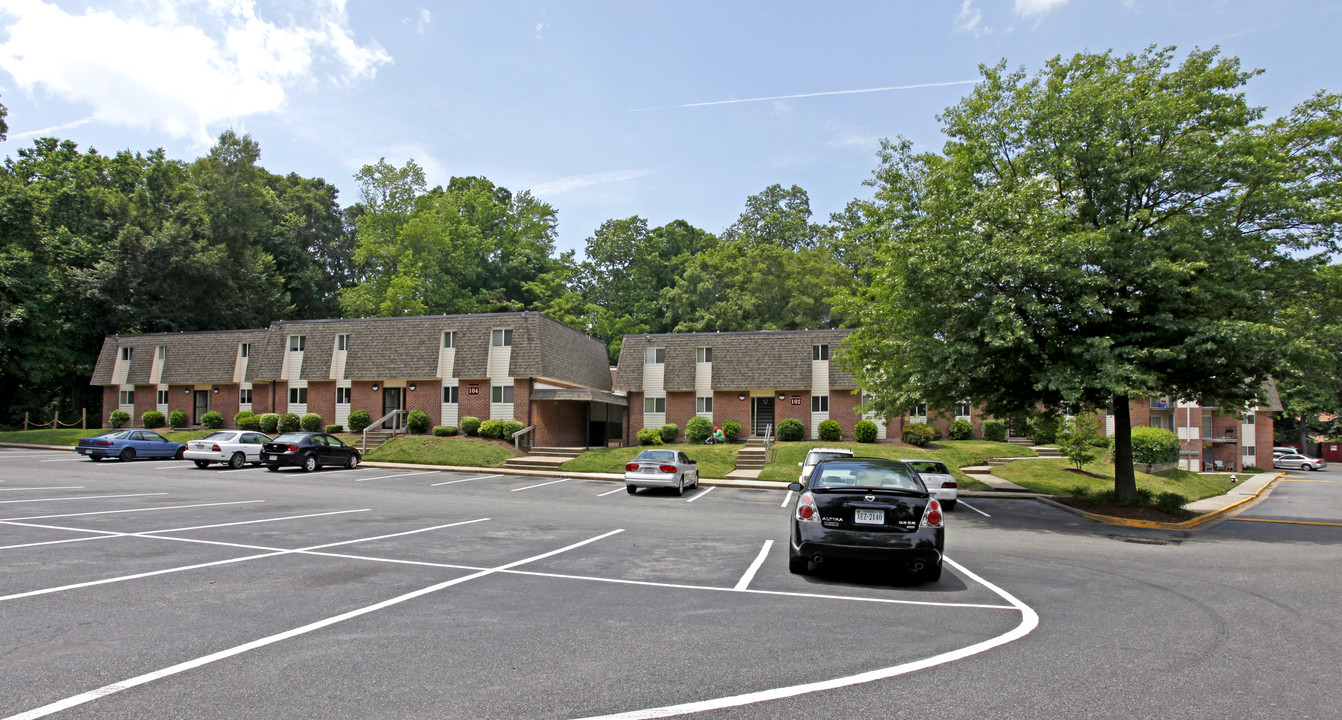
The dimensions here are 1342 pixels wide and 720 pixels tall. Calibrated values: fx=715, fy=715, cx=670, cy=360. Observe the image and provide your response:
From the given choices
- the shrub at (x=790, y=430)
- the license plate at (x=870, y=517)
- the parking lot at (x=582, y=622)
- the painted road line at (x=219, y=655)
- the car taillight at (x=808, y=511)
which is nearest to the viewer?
the painted road line at (x=219, y=655)

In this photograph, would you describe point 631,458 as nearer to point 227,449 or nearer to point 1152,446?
point 227,449

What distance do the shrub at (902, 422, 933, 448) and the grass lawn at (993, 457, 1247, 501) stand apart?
3.72 metres

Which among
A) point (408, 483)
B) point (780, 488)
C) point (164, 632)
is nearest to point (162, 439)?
point (408, 483)

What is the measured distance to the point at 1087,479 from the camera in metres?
28.2

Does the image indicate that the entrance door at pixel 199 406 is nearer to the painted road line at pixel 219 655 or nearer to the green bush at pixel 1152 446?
the painted road line at pixel 219 655

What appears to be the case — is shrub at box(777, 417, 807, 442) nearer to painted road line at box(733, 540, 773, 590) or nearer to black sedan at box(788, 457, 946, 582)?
painted road line at box(733, 540, 773, 590)

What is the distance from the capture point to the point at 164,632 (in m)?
5.77

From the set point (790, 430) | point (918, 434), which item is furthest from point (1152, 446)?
point (790, 430)

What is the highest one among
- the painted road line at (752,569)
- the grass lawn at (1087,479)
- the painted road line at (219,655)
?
the painted road line at (219,655)

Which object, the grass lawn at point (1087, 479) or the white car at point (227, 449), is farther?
the white car at point (227, 449)

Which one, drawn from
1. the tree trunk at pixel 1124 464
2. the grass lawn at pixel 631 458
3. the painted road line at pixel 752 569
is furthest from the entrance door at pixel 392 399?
the tree trunk at pixel 1124 464

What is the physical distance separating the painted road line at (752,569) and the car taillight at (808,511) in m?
0.97

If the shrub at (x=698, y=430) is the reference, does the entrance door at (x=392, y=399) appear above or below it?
above

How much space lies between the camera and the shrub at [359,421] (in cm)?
3566
